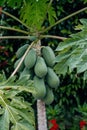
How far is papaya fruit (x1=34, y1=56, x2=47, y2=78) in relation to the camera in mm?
2461

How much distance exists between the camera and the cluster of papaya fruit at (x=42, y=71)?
2475mm

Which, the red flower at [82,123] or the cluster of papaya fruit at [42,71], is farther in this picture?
the red flower at [82,123]

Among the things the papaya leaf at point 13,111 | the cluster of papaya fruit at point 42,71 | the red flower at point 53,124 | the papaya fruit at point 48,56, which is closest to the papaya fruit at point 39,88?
the cluster of papaya fruit at point 42,71

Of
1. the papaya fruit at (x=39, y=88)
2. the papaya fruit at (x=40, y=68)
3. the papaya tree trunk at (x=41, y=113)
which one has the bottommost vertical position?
the papaya tree trunk at (x=41, y=113)

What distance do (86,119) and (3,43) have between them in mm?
822

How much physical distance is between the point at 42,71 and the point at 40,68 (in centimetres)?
2

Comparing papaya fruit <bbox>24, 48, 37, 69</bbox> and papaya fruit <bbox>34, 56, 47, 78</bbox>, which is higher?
papaya fruit <bbox>24, 48, 37, 69</bbox>

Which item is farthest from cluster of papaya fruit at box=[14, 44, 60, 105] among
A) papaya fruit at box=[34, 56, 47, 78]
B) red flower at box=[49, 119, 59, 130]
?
red flower at box=[49, 119, 59, 130]

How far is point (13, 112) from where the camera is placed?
190cm

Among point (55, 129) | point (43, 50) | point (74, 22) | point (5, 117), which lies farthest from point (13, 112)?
point (74, 22)

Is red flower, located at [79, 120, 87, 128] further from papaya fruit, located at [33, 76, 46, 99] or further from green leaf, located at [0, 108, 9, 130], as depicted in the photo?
green leaf, located at [0, 108, 9, 130]

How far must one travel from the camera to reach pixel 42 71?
247 centimetres

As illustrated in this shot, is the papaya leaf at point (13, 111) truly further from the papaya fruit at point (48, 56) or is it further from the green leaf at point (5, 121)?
the papaya fruit at point (48, 56)

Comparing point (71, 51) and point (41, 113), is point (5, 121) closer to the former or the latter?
point (71, 51)
